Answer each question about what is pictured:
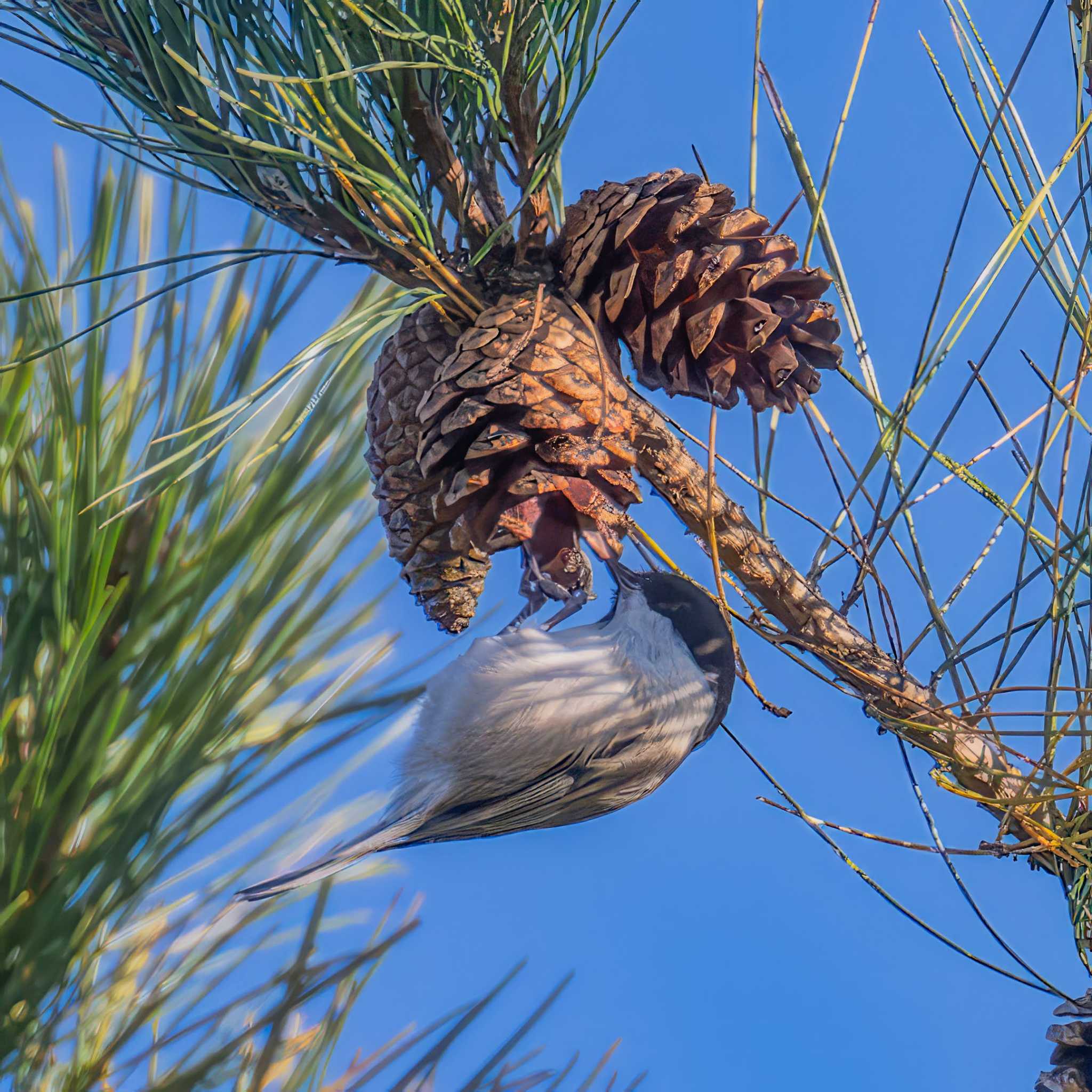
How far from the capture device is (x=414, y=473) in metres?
0.21

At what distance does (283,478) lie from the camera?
0.35 metres

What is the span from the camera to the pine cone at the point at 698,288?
19cm

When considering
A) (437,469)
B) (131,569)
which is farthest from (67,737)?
(437,469)

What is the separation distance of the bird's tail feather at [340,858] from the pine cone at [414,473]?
0.06m

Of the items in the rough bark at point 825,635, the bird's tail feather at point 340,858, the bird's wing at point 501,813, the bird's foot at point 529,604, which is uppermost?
the rough bark at point 825,635

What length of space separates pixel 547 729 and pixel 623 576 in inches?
1.6

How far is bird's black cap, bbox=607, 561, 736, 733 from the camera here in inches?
7.7

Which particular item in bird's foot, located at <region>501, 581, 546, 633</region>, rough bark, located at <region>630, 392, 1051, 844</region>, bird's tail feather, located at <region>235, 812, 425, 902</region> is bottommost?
bird's tail feather, located at <region>235, 812, 425, 902</region>

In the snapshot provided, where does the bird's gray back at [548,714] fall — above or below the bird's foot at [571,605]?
below

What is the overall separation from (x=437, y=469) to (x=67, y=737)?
0.58 feet

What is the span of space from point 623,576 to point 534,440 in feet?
0.12

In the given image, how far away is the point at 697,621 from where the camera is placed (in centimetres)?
20

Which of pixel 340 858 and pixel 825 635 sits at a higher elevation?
pixel 825 635

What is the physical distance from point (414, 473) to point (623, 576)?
0.05m
